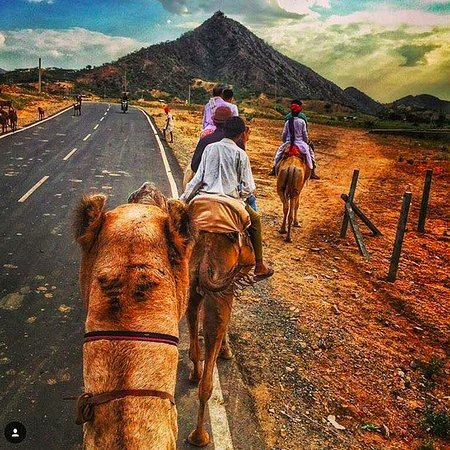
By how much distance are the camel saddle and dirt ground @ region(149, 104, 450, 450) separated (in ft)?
6.31

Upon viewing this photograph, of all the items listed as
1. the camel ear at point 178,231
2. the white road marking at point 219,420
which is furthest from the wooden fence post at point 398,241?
the camel ear at point 178,231

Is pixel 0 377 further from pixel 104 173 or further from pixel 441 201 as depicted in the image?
pixel 441 201

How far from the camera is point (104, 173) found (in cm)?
1465

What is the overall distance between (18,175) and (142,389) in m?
13.4

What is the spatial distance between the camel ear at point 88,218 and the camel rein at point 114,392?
544 mm

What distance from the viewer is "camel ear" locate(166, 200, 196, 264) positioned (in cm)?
208

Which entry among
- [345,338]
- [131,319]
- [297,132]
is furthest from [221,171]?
[297,132]

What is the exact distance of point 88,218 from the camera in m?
2.10

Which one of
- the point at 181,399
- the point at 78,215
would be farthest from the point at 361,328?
the point at 78,215

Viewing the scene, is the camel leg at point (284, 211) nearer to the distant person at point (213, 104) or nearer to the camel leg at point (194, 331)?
the distant person at point (213, 104)

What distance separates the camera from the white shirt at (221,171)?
167 inches

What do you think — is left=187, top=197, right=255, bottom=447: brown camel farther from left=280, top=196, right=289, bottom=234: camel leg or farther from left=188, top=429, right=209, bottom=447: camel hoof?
left=280, top=196, right=289, bottom=234: camel leg

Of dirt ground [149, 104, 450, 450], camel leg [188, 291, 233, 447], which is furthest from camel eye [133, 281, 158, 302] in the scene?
dirt ground [149, 104, 450, 450]

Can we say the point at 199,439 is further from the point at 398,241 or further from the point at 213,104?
the point at 213,104
